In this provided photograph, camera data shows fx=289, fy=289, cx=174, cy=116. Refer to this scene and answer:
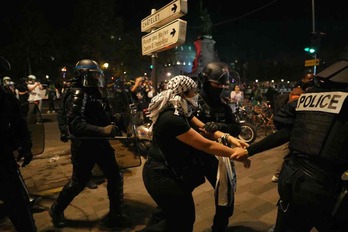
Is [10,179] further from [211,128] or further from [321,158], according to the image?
[321,158]

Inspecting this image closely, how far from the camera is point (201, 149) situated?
8.19ft

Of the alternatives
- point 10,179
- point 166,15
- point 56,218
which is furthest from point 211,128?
point 166,15

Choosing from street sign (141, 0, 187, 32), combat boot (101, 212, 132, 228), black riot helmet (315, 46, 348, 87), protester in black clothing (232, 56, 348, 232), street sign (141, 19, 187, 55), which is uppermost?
street sign (141, 0, 187, 32)

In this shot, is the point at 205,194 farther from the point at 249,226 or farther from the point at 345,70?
the point at 345,70

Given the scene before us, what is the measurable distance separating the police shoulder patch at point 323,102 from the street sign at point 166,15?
104 inches

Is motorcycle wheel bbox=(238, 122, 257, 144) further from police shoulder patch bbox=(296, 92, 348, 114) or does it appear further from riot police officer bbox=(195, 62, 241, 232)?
police shoulder patch bbox=(296, 92, 348, 114)

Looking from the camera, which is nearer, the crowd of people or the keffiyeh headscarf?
the crowd of people

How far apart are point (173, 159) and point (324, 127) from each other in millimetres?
1204

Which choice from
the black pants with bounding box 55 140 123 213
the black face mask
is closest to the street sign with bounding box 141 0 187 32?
the black face mask

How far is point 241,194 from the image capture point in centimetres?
449

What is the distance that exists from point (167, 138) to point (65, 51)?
26248 millimetres

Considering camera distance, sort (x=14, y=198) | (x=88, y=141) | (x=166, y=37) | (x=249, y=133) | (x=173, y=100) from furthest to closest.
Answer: (x=249, y=133) → (x=166, y=37) → (x=88, y=141) → (x=173, y=100) → (x=14, y=198)

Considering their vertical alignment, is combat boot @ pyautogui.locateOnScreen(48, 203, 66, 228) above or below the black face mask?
below

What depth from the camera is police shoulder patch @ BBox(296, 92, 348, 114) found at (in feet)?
6.31
